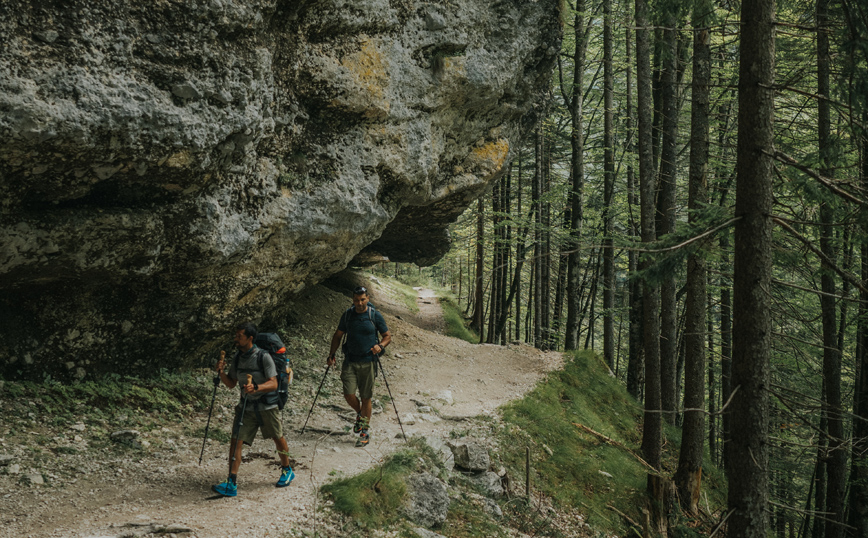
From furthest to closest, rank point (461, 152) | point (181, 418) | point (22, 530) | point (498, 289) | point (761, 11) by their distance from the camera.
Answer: point (498, 289) → point (461, 152) → point (181, 418) → point (761, 11) → point (22, 530)

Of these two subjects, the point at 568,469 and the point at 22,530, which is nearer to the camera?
the point at 22,530

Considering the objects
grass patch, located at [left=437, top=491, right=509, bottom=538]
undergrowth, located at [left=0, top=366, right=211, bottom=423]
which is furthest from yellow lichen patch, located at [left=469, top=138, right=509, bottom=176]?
grass patch, located at [left=437, top=491, right=509, bottom=538]

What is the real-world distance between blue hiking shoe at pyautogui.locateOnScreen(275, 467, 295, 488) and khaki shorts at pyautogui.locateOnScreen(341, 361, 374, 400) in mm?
1861

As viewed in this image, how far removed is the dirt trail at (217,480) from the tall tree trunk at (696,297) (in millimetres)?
3899

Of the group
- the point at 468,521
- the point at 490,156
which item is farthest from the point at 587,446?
the point at 490,156

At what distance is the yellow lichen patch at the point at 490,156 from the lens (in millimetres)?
13492

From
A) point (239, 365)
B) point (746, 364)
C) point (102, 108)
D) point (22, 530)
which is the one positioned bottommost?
point (22, 530)

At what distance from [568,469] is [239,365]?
6.93m

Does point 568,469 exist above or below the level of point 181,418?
below

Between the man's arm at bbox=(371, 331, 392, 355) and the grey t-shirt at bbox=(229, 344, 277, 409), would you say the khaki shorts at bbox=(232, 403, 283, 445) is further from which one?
the man's arm at bbox=(371, 331, 392, 355)

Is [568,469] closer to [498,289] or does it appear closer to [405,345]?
[405,345]

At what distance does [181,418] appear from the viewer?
7852mm

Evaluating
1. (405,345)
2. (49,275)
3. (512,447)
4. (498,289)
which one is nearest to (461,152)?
(405,345)

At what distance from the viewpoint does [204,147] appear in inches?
275
